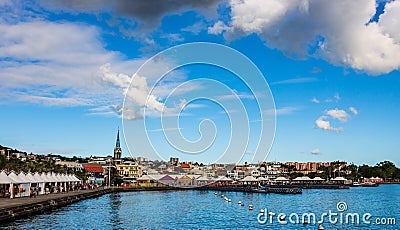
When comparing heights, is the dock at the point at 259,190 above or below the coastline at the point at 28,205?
below

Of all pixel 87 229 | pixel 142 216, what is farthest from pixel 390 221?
pixel 87 229

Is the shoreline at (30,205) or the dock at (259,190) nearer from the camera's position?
the shoreline at (30,205)

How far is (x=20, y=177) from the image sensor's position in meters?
61.1

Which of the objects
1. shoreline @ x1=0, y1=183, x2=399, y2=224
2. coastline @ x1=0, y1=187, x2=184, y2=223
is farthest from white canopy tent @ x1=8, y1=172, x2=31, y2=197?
coastline @ x1=0, y1=187, x2=184, y2=223

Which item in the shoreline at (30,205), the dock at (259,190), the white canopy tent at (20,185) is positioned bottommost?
the dock at (259,190)

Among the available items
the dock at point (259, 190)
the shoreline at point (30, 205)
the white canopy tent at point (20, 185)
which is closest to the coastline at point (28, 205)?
the shoreline at point (30, 205)

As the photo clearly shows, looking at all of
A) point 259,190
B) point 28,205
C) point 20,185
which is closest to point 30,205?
point 28,205

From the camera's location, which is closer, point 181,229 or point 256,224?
point 181,229

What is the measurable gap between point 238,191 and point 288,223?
8339 centimetres

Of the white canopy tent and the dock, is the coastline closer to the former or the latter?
the white canopy tent

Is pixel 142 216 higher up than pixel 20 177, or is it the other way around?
pixel 20 177

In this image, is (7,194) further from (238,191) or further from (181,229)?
(238,191)

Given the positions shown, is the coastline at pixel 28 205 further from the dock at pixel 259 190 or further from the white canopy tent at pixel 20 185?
the dock at pixel 259 190

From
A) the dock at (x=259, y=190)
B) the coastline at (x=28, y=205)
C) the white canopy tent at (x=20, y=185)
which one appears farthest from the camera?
the dock at (x=259, y=190)
